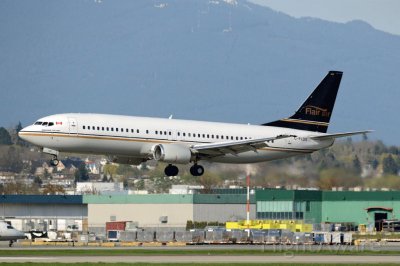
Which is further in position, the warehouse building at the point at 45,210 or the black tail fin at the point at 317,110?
the warehouse building at the point at 45,210

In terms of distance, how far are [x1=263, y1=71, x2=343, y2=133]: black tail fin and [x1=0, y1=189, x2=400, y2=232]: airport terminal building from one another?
2596 centimetres

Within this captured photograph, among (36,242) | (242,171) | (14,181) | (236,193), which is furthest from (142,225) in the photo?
(14,181)

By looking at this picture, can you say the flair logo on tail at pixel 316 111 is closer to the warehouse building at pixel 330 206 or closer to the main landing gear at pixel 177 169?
the main landing gear at pixel 177 169

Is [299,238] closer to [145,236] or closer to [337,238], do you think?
[337,238]

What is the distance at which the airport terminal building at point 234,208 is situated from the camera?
397ft

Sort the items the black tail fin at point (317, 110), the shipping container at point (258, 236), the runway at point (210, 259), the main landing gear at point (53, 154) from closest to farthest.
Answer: the runway at point (210, 259)
the main landing gear at point (53, 154)
the shipping container at point (258, 236)
the black tail fin at point (317, 110)

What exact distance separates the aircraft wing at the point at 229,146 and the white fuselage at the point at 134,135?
2.97 feet

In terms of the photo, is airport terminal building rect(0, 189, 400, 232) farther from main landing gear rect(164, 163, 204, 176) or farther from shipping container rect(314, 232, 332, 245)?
shipping container rect(314, 232, 332, 245)

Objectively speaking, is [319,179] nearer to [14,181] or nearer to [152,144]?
[152,144]

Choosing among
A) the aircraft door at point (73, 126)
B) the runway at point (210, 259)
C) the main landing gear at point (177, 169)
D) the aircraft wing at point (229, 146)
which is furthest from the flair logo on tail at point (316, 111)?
the runway at point (210, 259)

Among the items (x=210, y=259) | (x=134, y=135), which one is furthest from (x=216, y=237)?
(x=210, y=259)

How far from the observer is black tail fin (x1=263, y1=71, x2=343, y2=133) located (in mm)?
91562

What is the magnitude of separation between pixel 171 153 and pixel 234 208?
42.1 m

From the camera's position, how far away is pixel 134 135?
270 ft
